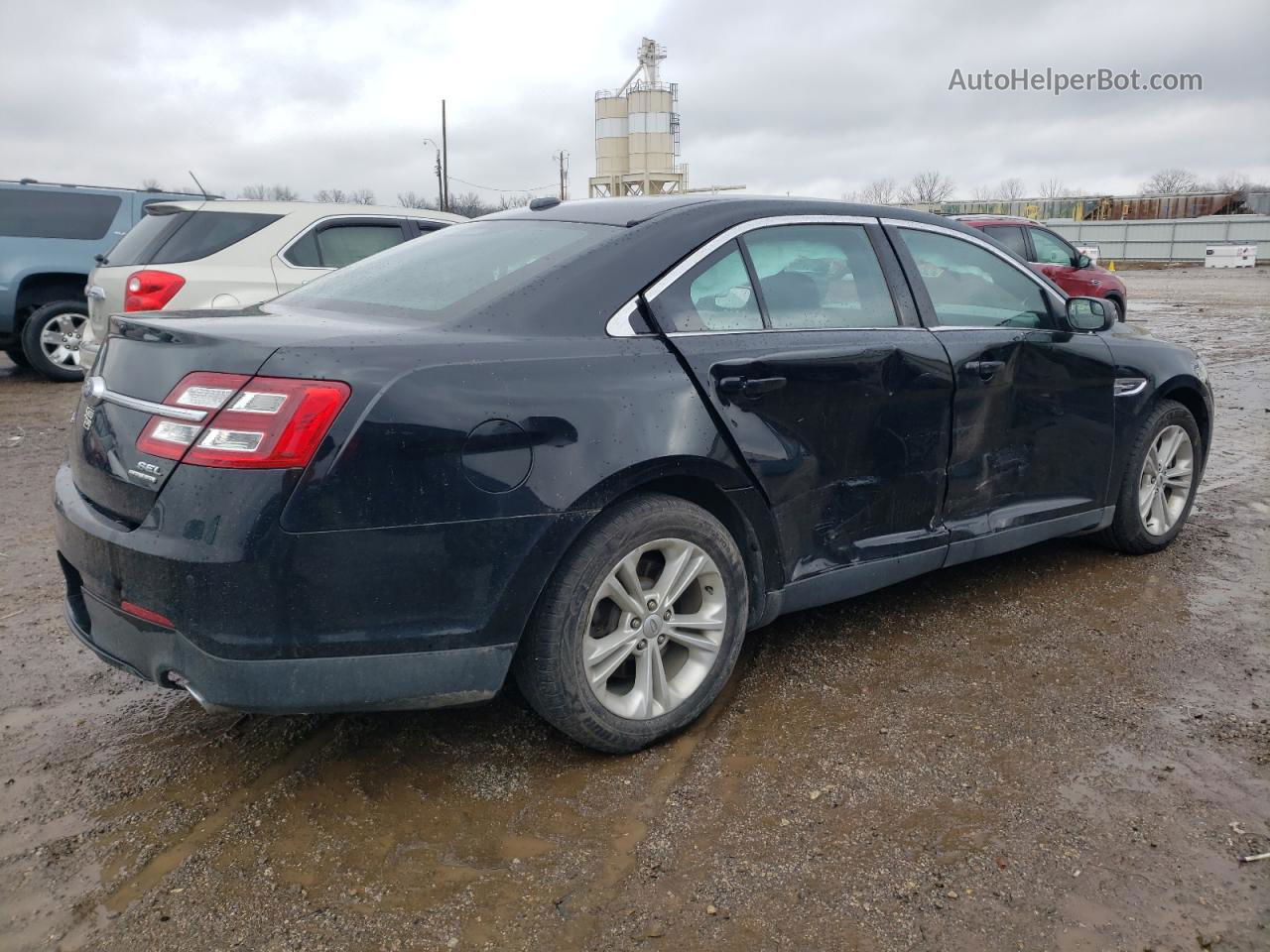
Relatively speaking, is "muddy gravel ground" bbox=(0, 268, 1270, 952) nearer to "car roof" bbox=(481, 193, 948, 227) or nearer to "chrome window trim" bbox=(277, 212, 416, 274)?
"car roof" bbox=(481, 193, 948, 227)

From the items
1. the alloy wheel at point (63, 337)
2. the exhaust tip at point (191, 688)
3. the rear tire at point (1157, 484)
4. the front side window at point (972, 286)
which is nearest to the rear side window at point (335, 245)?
the alloy wheel at point (63, 337)

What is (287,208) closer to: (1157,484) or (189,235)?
(189,235)

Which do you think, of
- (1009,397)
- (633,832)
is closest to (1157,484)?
(1009,397)

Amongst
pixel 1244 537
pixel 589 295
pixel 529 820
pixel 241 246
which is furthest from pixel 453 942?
pixel 241 246

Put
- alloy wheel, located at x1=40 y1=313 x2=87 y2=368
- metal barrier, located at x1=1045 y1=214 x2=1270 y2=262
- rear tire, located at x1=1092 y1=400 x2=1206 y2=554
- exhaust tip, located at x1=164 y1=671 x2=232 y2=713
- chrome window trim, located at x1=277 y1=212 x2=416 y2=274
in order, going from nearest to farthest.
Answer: exhaust tip, located at x1=164 y1=671 x2=232 y2=713
rear tire, located at x1=1092 y1=400 x2=1206 y2=554
chrome window trim, located at x1=277 y1=212 x2=416 y2=274
alloy wheel, located at x1=40 y1=313 x2=87 y2=368
metal barrier, located at x1=1045 y1=214 x2=1270 y2=262

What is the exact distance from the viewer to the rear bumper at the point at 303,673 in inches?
95.6

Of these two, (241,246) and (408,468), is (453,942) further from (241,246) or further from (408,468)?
(241,246)

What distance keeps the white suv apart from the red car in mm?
9024

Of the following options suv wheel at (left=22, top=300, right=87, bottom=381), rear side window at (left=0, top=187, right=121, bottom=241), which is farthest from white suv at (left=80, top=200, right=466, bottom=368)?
rear side window at (left=0, top=187, right=121, bottom=241)

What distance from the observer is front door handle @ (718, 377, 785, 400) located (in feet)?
9.87

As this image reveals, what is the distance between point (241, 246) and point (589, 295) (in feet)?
18.5

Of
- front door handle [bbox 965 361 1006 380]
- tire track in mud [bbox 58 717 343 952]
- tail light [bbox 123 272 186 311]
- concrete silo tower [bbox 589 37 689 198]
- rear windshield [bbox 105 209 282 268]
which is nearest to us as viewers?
tire track in mud [bbox 58 717 343 952]

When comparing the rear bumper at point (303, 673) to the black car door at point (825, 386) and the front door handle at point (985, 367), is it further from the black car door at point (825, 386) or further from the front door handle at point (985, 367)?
the front door handle at point (985, 367)

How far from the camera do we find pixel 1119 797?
2.72 meters
